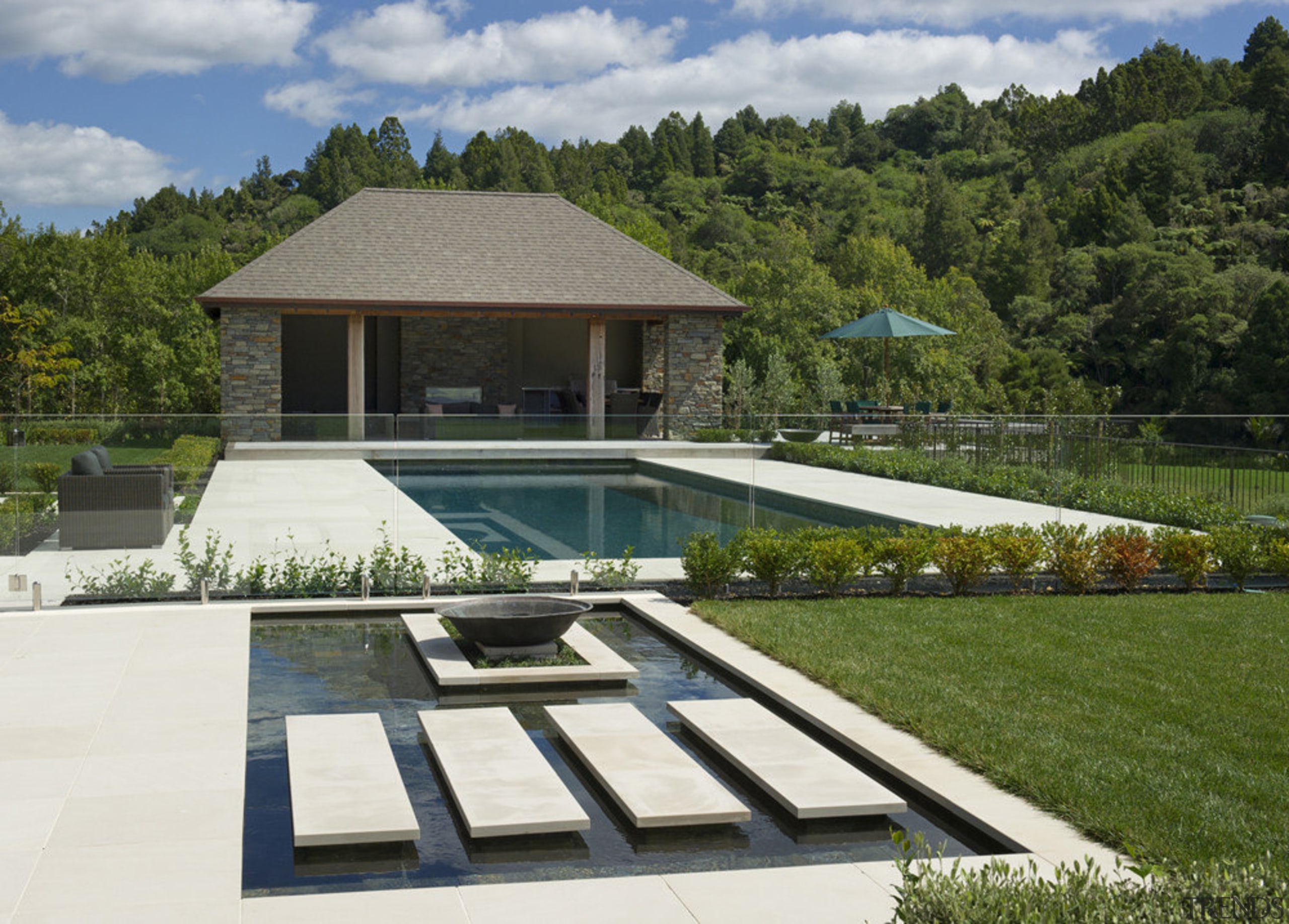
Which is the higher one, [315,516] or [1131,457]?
[1131,457]

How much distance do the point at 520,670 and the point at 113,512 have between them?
432 centimetres

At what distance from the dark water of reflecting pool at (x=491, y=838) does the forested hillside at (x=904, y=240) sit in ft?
67.7

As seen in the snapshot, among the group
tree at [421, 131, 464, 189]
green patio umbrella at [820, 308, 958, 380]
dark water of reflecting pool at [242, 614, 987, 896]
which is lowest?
dark water of reflecting pool at [242, 614, 987, 896]

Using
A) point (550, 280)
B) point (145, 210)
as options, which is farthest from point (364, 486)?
point (145, 210)

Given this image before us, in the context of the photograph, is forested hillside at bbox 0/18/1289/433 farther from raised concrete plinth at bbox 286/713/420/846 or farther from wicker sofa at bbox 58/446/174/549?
raised concrete plinth at bbox 286/713/420/846

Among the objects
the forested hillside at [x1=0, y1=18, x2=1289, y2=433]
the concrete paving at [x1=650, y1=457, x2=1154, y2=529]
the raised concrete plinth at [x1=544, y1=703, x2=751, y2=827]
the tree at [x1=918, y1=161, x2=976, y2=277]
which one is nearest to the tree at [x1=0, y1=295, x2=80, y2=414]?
the forested hillside at [x1=0, y1=18, x2=1289, y2=433]

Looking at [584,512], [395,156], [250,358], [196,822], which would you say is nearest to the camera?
[196,822]

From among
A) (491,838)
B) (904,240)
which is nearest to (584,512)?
→ (491,838)

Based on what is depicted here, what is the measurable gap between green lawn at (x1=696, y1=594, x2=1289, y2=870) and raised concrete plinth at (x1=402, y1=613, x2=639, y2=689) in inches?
39.2

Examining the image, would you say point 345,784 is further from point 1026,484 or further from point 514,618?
point 1026,484

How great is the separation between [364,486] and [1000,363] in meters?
31.4

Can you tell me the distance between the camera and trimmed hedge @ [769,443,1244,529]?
13.7m

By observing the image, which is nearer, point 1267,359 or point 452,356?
point 452,356

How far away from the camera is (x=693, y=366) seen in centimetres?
2566
